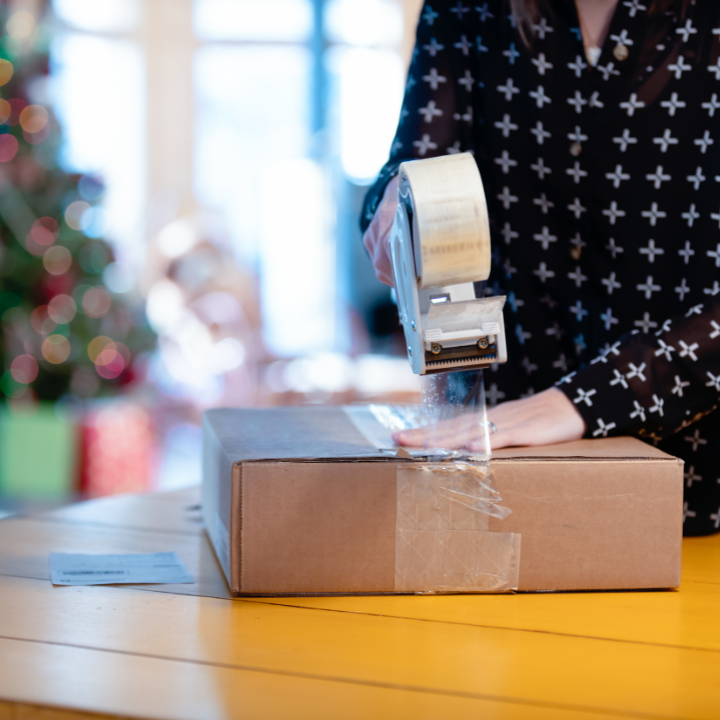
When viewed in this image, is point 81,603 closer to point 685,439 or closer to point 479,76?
point 685,439

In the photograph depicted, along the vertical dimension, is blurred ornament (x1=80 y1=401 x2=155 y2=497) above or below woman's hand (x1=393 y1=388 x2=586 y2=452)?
below

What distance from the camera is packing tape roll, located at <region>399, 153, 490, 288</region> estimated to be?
576mm

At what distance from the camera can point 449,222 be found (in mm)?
576

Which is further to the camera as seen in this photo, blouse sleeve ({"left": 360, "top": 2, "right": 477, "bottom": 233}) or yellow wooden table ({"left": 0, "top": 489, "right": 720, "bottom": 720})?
blouse sleeve ({"left": 360, "top": 2, "right": 477, "bottom": 233})

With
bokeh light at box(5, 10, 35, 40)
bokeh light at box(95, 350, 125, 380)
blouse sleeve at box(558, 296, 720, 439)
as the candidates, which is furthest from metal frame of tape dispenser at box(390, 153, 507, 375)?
bokeh light at box(5, 10, 35, 40)

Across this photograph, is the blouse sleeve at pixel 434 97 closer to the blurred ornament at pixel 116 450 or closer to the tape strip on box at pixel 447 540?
the tape strip on box at pixel 447 540

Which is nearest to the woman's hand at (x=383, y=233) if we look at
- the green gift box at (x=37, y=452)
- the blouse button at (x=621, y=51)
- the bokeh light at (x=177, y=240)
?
the blouse button at (x=621, y=51)

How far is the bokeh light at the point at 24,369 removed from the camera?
121 inches

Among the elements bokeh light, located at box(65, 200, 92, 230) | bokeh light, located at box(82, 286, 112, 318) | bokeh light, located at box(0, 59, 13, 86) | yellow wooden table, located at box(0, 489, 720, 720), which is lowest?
yellow wooden table, located at box(0, 489, 720, 720)

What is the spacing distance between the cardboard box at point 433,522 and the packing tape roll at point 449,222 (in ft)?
0.55

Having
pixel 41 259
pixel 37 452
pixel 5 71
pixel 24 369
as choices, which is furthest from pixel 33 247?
pixel 37 452

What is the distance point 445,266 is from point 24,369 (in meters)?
2.85

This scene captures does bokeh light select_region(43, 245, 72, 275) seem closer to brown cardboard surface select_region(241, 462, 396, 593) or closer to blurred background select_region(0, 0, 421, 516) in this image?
blurred background select_region(0, 0, 421, 516)

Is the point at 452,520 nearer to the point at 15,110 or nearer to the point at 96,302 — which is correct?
the point at 96,302
